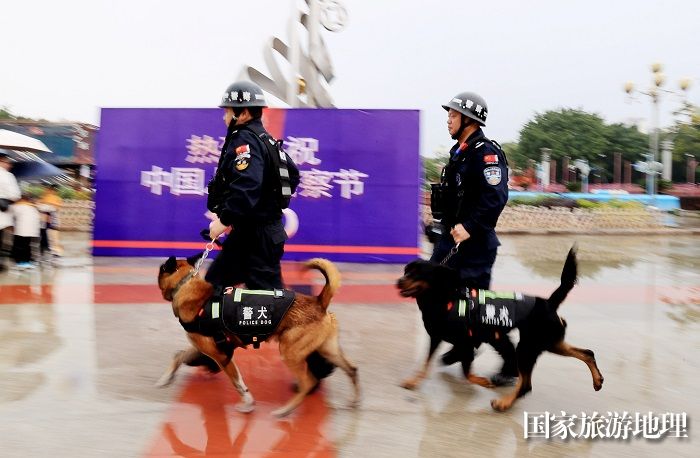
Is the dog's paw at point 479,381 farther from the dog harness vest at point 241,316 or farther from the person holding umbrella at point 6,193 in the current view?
the person holding umbrella at point 6,193

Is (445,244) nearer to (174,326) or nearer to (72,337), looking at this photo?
(174,326)

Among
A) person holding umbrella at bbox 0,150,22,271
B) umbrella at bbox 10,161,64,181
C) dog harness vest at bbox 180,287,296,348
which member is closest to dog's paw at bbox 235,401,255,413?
dog harness vest at bbox 180,287,296,348

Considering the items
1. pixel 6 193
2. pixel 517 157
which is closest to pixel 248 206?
pixel 6 193

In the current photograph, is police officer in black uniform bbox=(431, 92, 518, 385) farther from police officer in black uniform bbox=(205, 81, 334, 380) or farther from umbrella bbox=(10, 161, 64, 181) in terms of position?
umbrella bbox=(10, 161, 64, 181)

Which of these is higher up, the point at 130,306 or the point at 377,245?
the point at 377,245

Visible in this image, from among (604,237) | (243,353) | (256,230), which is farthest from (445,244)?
(604,237)

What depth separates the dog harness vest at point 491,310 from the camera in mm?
3996

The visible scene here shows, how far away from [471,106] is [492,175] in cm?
57

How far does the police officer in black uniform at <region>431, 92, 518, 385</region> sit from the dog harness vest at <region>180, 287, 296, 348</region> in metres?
1.37

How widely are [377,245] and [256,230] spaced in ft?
18.8

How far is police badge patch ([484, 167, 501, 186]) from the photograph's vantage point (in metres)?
4.29

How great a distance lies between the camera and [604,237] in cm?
1597

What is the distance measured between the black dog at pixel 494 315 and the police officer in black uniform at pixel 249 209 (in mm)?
942

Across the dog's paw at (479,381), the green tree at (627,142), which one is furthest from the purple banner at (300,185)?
the green tree at (627,142)
